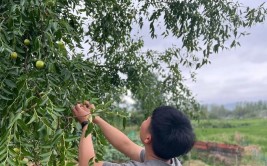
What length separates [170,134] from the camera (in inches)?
80.0

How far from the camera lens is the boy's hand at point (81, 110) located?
2.13m

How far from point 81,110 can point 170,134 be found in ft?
1.43

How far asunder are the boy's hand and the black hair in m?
0.30

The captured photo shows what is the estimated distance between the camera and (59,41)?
88.4 inches

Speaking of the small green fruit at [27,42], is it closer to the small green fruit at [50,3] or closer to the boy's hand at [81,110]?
the small green fruit at [50,3]

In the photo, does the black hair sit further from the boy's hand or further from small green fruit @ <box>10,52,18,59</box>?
small green fruit @ <box>10,52,18,59</box>

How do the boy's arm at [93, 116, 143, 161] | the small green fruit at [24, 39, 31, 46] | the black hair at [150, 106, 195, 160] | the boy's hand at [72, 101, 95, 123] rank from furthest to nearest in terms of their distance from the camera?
the boy's arm at [93, 116, 143, 161] → the small green fruit at [24, 39, 31, 46] → the boy's hand at [72, 101, 95, 123] → the black hair at [150, 106, 195, 160]

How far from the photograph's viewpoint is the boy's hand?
2.13 meters

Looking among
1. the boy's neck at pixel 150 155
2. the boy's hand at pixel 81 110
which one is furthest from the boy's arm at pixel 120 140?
the boy's neck at pixel 150 155

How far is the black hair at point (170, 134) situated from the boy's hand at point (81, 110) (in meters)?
0.30

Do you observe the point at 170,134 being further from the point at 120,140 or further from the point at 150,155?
the point at 120,140

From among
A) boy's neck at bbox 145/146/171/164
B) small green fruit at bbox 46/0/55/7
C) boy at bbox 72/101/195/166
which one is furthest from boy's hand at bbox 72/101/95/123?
small green fruit at bbox 46/0/55/7

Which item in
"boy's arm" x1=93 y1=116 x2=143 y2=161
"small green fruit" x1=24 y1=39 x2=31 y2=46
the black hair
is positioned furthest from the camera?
"boy's arm" x1=93 y1=116 x2=143 y2=161

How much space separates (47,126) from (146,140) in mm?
508
